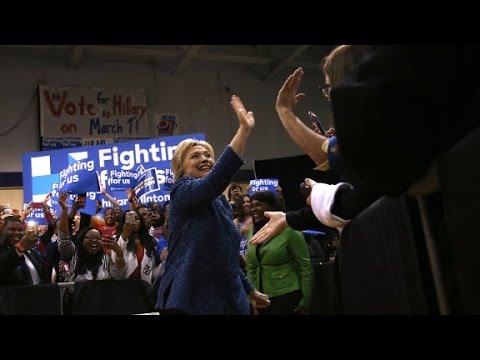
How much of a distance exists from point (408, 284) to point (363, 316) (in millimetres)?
160

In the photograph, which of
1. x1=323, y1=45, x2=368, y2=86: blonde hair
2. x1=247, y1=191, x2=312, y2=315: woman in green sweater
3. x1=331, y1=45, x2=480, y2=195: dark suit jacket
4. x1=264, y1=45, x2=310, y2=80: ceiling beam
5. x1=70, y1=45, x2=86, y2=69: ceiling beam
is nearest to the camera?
x1=331, y1=45, x2=480, y2=195: dark suit jacket

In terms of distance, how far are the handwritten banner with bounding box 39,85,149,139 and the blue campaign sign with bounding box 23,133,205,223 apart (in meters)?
3.87

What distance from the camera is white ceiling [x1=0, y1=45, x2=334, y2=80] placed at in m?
8.78

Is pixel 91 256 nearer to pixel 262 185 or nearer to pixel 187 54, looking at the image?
pixel 262 185

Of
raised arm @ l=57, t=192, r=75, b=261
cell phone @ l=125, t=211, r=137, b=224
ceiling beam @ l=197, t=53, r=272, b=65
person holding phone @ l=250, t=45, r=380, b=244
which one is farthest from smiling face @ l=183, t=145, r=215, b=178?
ceiling beam @ l=197, t=53, r=272, b=65

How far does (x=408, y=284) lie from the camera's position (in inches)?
33.0

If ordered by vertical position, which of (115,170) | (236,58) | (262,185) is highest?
(236,58)

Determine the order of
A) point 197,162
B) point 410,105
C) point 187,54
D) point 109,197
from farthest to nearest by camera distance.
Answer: point 187,54 < point 109,197 < point 197,162 < point 410,105

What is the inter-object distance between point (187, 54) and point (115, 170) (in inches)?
196

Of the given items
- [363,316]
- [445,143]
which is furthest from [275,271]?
[445,143]

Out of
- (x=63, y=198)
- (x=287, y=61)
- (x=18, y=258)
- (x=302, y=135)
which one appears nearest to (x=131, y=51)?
(x=287, y=61)

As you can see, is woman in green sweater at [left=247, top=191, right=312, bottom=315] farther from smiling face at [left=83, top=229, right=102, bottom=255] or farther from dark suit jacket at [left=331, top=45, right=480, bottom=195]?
dark suit jacket at [left=331, top=45, right=480, bottom=195]

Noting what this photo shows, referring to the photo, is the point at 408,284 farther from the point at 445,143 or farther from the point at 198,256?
the point at 198,256

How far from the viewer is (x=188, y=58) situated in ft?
30.0
